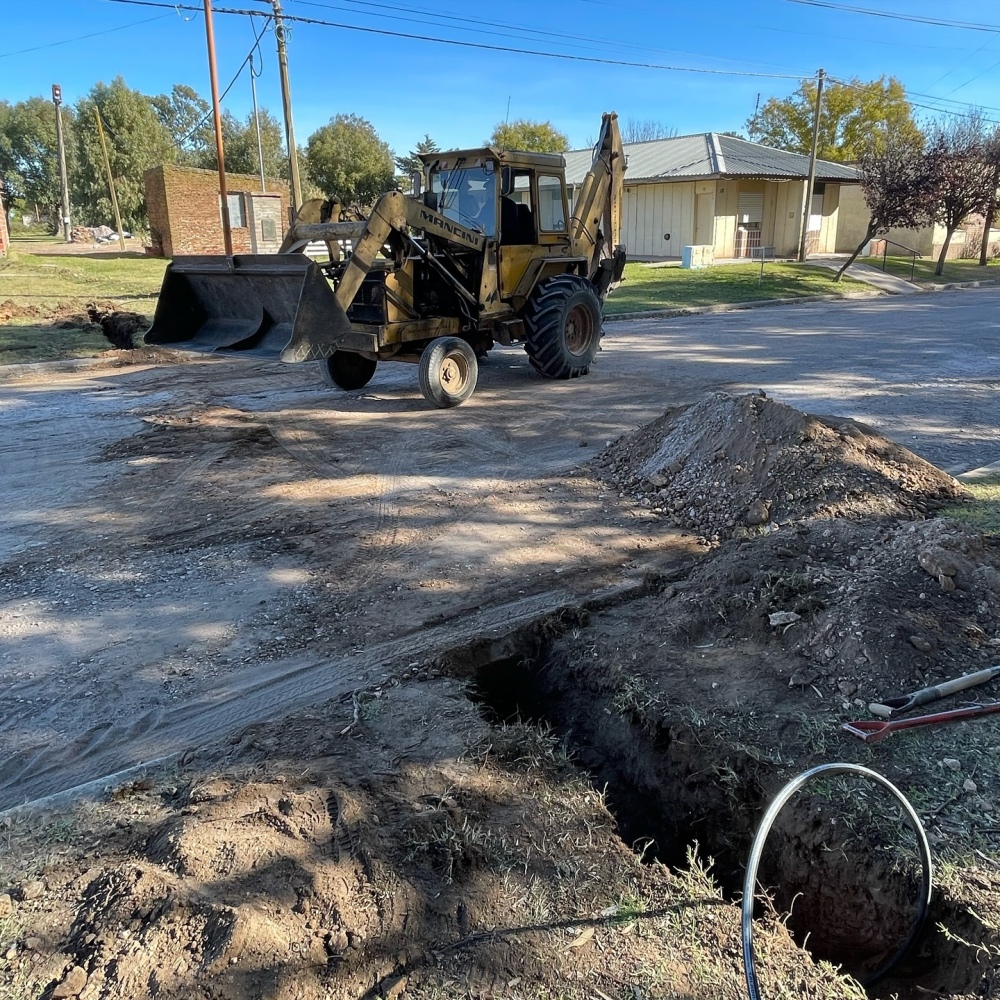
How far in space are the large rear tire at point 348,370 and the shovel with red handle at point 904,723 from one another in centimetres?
810

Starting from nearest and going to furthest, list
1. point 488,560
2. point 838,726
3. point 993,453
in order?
point 838,726 → point 488,560 → point 993,453

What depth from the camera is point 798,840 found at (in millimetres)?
3180

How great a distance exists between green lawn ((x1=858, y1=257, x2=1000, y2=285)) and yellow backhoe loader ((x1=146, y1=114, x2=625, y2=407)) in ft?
73.2

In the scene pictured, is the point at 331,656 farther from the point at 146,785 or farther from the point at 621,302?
the point at 621,302

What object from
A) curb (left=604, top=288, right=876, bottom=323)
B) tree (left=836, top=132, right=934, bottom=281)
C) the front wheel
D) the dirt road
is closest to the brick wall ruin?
curb (left=604, top=288, right=876, bottom=323)

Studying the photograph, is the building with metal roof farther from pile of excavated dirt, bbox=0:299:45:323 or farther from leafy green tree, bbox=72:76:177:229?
leafy green tree, bbox=72:76:177:229

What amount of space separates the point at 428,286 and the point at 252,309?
2134mm

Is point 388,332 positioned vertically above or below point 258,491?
above

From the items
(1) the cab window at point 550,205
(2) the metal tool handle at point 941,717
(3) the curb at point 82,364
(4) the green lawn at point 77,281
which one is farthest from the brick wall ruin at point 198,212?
(2) the metal tool handle at point 941,717

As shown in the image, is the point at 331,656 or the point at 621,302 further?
the point at 621,302

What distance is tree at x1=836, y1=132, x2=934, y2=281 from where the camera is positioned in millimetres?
26594

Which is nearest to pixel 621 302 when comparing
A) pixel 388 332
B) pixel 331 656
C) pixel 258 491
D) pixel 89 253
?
pixel 388 332

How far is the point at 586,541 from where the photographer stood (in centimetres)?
590

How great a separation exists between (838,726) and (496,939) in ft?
6.06
